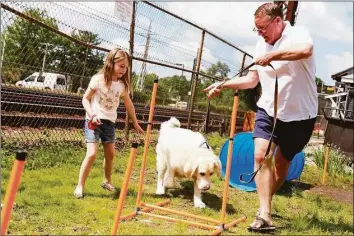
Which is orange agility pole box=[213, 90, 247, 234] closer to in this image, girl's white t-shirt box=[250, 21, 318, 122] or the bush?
girl's white t-shirt box=[250, 21, 318, 122]

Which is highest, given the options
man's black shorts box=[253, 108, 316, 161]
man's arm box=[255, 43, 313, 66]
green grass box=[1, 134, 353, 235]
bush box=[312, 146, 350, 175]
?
man's arm box=[255, 43, 313, 66]

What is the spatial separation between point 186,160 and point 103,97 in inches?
44.2

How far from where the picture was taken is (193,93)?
9.18 metres

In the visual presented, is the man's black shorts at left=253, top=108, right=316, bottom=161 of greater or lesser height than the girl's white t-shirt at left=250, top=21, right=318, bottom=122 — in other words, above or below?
below

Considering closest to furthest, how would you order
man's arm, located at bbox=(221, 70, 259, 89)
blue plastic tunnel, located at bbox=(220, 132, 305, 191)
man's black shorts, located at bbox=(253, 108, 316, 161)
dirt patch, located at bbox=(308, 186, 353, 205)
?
1. man's black shorts, located at bbox=(253, 108, 316, 161)
2. man's arm, located at bbox=(221, 70, 259, 89)
3. dirt patch, located at bbox=(308, 186, 353, 205)
4. blue plastic tunnel, located at bbox=(220, 132, 305, 191)

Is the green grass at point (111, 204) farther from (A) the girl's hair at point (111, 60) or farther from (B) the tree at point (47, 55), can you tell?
(B) the tree at point (47, 55)

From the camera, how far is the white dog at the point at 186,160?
4.35m

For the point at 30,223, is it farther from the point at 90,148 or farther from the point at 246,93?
the point at 246,93

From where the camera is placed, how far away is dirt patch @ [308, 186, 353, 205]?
20.6 feet

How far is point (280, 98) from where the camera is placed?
361 cm

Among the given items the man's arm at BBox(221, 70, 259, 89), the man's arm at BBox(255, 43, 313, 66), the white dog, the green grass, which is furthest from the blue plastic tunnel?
the man's arm at BBox(255, 43, 313, 66)

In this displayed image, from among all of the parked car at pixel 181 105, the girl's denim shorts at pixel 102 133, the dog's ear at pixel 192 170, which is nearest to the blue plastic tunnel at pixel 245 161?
the dog's ear at pixel 192 170

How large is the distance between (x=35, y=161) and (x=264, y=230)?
3.03 meters

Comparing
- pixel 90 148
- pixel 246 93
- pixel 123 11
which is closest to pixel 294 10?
pixel 246 93
